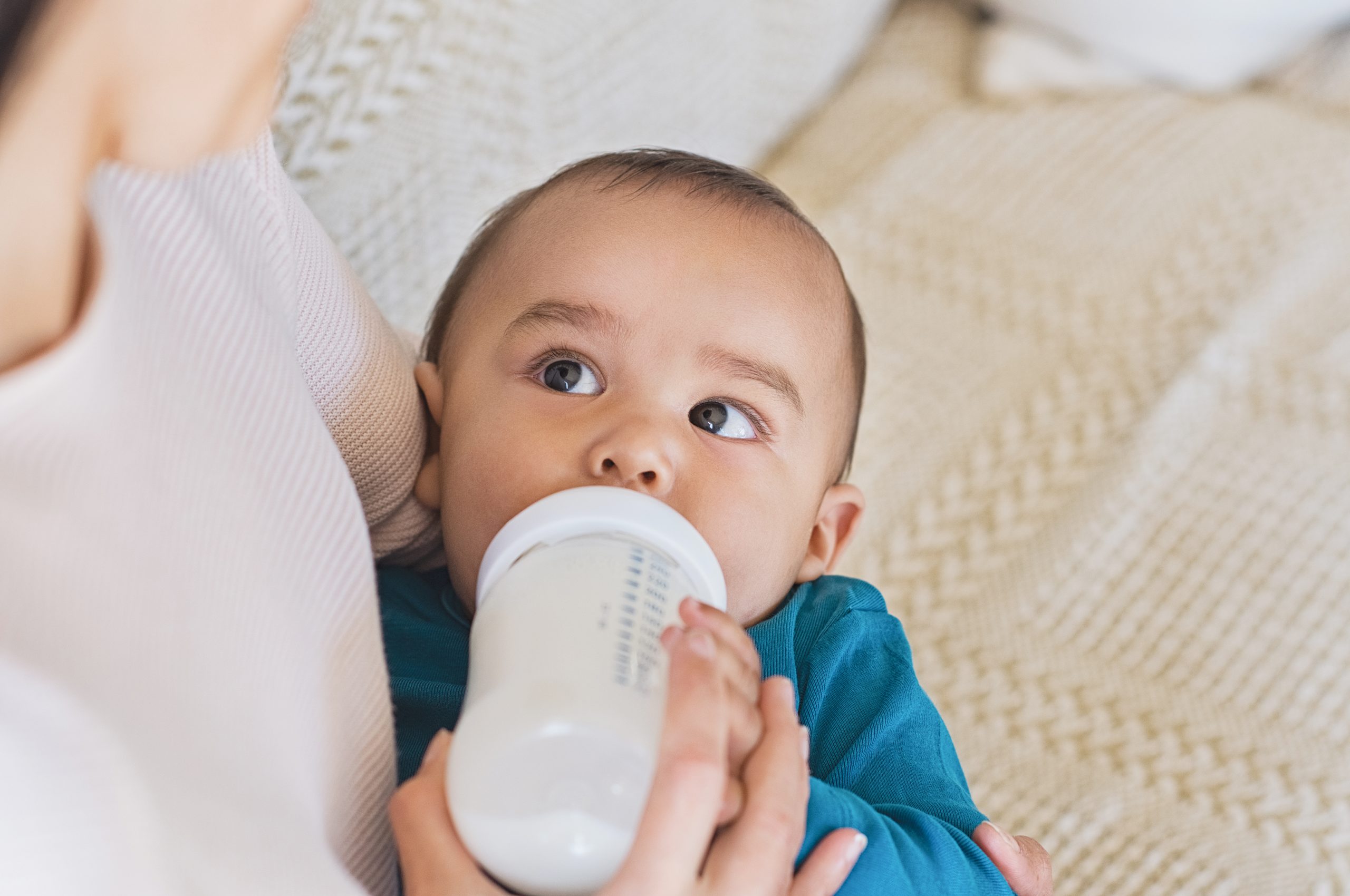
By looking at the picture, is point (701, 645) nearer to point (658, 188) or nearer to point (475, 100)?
point (658, 188)

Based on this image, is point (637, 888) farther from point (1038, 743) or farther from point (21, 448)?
point (1038, 743)

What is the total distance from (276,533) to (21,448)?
119 mm

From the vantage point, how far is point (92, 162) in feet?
1.28

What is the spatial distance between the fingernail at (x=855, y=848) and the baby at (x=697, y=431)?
3cm

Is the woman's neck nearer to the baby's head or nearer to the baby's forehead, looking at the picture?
the baby's head

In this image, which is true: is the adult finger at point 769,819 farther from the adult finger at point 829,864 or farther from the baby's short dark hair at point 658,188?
the baby's short dark hair at point 658,188

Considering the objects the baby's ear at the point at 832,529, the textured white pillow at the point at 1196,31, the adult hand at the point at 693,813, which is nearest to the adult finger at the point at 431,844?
the adult hand at the point at 693,813

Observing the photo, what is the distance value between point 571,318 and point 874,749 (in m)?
0.34

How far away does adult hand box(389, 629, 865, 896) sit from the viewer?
0.49m

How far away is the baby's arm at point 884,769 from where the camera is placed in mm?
644

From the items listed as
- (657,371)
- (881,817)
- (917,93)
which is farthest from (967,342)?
(881,817)

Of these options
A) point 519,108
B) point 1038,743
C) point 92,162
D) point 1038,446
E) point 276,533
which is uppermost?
point 92,162

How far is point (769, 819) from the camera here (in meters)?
0.54

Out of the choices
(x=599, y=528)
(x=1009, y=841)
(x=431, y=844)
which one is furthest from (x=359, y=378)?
(x=1009, y=841)
